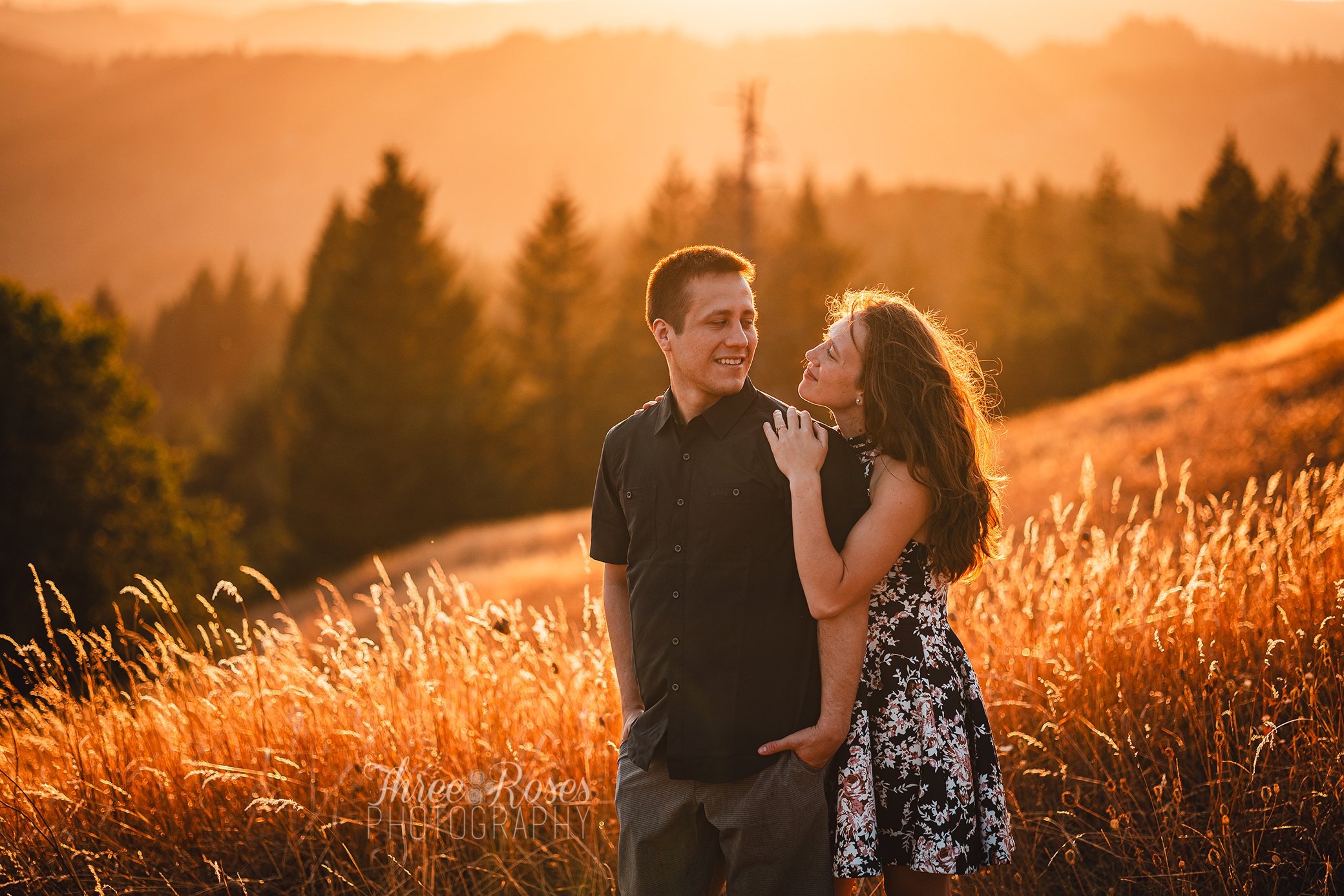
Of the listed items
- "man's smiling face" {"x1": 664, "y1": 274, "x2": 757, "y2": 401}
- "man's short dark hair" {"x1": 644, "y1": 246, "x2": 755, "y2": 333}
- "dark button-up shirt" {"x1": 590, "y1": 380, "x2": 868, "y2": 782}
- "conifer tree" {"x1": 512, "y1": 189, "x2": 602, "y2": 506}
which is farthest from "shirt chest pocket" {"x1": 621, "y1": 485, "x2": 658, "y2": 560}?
"conifer tree" {"x1": 512, "y1": 189, "x2": 602, "y2": 506}

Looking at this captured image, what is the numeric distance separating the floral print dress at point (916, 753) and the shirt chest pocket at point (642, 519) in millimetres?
665

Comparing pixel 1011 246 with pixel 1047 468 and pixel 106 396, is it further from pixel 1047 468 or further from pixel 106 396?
pixel 106 396

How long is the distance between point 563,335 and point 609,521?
31406 millimetres

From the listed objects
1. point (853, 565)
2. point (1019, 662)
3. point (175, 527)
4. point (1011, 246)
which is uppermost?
point (1011, 246)

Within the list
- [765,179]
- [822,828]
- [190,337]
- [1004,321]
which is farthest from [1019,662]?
[190,337]

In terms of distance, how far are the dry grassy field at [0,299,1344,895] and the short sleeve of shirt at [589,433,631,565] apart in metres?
0.99

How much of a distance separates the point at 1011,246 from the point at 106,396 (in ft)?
134

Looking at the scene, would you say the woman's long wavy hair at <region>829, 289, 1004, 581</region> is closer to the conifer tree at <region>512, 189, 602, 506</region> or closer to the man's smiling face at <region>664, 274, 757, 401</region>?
the man's smiling face at <region>664, 274, 757, 401</region>

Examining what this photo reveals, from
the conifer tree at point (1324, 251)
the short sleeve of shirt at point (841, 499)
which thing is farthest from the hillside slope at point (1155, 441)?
the conifer tree at point (1324, 251)

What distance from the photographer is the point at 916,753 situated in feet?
7.76

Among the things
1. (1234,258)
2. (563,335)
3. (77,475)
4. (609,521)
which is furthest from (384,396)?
(1234,258)

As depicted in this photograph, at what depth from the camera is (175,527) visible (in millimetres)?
15406

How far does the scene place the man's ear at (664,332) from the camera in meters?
2.48

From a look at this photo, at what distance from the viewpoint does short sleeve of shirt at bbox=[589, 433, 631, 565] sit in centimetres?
266
